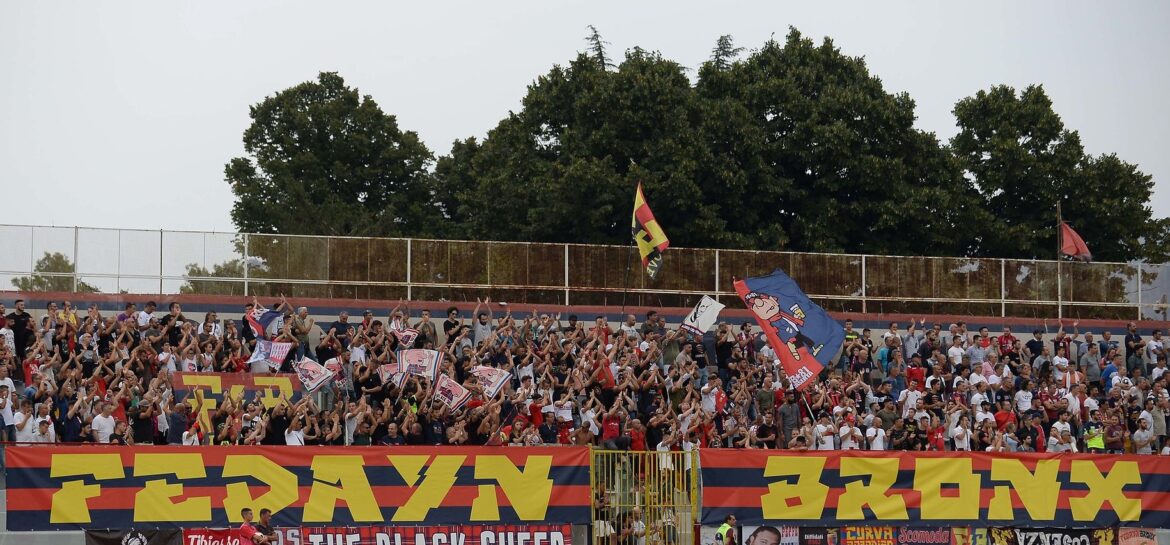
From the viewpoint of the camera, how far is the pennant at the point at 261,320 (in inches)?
1211

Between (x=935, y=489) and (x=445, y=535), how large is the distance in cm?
838

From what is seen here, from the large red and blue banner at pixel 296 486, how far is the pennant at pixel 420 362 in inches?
165

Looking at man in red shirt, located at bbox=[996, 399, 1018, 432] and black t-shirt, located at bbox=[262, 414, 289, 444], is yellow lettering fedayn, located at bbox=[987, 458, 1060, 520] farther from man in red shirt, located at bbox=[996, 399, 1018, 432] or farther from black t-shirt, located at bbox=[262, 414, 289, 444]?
black t-shirt, located at bbox=[262, 414, 289, 444]

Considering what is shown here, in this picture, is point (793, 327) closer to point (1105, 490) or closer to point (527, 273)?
point (1105, 490)

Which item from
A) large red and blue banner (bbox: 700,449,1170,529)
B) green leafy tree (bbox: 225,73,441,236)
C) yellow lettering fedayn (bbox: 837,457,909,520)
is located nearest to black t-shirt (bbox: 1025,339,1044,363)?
large red and blue banner (bbox: 700,449,1170,529)

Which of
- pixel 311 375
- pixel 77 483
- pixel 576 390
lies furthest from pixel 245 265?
pixel 77 483

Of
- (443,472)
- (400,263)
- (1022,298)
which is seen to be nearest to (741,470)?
(443,472)

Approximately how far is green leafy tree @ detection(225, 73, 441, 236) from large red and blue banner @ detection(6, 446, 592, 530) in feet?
138

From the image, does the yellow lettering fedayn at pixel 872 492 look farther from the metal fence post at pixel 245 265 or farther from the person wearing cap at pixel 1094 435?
the metal fence post at pixel 245 265

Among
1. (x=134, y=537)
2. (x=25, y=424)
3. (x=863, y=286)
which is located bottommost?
(x=134, y=537)

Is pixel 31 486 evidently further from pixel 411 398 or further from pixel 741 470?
pixel 741 470

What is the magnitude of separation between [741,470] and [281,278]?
16.0 m

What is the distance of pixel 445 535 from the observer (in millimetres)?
22719

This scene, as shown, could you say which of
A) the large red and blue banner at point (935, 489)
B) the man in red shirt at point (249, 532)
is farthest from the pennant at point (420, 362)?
the man in red shirt at point (249, 532)
